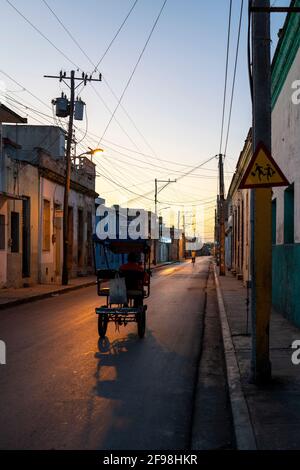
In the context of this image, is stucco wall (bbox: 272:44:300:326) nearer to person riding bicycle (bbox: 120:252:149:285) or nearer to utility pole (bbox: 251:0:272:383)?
person riding bicycle (bbox: 120:252:149:285)

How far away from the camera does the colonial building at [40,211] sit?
78.6 feet

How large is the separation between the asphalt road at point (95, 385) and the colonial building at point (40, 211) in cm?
1088

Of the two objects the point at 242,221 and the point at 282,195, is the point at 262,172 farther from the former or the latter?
the point at 242,221

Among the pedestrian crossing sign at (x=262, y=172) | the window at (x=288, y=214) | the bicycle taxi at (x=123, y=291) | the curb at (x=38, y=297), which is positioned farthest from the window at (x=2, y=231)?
the pedestrian crossing sign at (x=262, y=172)

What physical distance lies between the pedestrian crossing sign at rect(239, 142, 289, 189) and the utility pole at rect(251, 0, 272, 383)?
0.14 m

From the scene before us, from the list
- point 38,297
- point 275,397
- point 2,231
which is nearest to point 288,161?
point 275,397

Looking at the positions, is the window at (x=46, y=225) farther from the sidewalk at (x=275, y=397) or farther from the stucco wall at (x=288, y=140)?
the sidewalk at (x=275, y=397)

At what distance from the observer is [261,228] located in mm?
7027

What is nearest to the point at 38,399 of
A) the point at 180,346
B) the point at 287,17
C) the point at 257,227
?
the point at 257,227

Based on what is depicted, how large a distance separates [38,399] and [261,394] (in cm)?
259

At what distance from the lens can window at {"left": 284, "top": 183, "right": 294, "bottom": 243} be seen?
44.4ft

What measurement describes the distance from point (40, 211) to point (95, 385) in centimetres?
2146

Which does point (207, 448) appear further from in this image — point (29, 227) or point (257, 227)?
point (29, 227)

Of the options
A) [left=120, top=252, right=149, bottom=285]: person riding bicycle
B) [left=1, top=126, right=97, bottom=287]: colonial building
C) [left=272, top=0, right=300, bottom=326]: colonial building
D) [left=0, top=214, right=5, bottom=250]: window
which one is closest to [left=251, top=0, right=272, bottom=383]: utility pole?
[left=272, top=0, right=300, bottom=326]: colonial building
